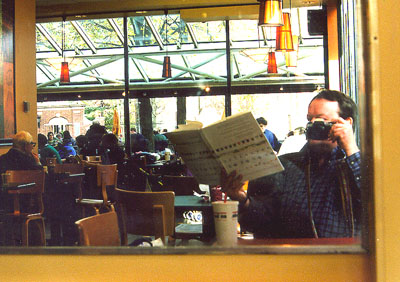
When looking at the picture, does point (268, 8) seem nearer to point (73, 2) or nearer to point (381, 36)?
point (381, 36)

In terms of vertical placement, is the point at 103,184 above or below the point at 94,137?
below

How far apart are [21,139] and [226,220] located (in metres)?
3.55

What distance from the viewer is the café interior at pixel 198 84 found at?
1251 millimetres

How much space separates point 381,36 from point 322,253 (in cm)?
57

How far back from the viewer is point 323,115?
232 centimetres

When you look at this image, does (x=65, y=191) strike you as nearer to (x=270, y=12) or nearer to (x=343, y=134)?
(x=270, y=12)

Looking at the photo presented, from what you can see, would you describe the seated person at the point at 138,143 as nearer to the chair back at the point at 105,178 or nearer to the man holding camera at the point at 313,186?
the chair back at the point at 105,178

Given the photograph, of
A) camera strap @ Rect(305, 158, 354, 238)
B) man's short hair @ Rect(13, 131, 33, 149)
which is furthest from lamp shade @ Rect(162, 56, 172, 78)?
camera strap @ Rect(305, 158, 354, 238)

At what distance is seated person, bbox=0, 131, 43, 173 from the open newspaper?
278 centimetres

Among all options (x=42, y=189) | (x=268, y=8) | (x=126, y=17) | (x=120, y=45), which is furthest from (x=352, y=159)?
(x=126, y=17)

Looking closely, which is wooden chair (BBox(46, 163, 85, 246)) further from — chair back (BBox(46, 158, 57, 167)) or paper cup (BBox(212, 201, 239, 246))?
paper cup (BBox(212, 201, 239, 246))

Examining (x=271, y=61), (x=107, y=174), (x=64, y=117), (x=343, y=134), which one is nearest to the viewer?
(x=343, y=134)

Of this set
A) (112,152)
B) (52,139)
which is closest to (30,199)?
(52,139)

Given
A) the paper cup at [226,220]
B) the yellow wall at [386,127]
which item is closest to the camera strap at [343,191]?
the paper cup at [226,220]
